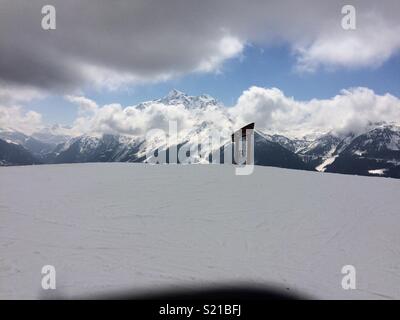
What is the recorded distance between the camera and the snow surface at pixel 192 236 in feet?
22.7

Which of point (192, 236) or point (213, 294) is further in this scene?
point (192, 236)

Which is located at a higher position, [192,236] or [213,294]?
[192,236]

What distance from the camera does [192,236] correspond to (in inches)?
367

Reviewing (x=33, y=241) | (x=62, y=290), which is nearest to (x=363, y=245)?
(x=62, y=290)

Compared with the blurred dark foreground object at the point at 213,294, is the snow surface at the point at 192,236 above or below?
above

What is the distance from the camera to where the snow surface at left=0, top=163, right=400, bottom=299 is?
6906mm

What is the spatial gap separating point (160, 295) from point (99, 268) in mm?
1717

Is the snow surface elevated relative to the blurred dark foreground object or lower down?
elevated

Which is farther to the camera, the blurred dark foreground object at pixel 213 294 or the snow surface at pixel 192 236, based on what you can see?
the snow surface at pixel 192 236

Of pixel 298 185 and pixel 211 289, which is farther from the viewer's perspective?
pixel 298 185

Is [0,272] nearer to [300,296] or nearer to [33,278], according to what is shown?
[33,278]

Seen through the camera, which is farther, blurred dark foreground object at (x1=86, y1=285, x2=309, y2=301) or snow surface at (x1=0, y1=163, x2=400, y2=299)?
snow surface at (x1=0, y1=163, x2=400, y2=299)
